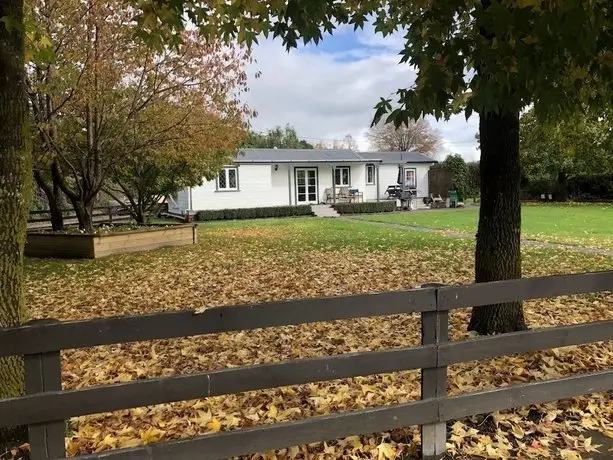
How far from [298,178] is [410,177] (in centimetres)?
1040

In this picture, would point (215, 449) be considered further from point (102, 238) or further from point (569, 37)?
point (102, 238)

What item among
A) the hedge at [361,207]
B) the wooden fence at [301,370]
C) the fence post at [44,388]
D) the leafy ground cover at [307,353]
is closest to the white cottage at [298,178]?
the hedge at [361,207]

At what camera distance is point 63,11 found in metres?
11.2

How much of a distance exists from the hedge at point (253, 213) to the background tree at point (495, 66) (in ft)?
80.1

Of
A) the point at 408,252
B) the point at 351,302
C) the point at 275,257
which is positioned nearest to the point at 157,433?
the point at 351,302

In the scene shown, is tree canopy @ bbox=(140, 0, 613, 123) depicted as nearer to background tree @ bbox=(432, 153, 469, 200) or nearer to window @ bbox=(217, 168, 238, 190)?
window @ bbox=(217, 168, 238, 190)

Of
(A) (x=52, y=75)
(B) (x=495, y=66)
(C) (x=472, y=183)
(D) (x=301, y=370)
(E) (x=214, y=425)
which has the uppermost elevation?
(A) (x=52, y=75)

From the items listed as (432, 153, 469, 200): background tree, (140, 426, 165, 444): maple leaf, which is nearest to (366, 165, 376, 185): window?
(432, 153, 469, 200): background tree

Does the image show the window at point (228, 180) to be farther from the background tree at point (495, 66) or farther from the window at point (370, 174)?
the background tree at point (495, 66)

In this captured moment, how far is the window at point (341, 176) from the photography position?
36.3m

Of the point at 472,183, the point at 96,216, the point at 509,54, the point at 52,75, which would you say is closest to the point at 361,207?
the point at 472,183

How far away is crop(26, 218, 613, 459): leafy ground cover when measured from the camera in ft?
11.9

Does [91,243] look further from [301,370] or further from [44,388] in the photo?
[301,370]

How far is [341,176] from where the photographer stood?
120 ft
